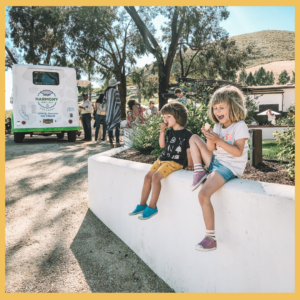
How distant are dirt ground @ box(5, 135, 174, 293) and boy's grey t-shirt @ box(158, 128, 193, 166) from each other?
1330 mm

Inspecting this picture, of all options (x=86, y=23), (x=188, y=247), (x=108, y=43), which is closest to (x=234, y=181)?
(x=188, y=247)

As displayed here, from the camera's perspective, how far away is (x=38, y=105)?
1212 centimetres

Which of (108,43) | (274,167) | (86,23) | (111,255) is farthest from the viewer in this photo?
(108,43)

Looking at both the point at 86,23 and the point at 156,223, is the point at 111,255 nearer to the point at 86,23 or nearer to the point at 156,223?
the point at 156,223

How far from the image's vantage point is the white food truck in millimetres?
11875

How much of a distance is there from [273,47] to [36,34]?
88612mm

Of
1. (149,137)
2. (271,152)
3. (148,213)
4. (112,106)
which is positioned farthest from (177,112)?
(112,106)

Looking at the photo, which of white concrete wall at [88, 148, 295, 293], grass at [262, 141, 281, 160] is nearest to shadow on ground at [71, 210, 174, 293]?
white concrete wall at [88, 148, 295, 293]

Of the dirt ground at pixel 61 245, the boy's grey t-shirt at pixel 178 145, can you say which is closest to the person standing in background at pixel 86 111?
the dirt ground at pixel 61 245

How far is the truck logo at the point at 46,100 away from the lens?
1215 cm

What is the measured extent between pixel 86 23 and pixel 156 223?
17985mm

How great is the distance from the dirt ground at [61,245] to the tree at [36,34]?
16478 mm

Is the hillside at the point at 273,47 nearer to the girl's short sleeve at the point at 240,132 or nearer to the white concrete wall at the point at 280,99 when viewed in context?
the white concrete wall at the point at 280,99

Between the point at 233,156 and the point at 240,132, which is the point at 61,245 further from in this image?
the point at 240,132
